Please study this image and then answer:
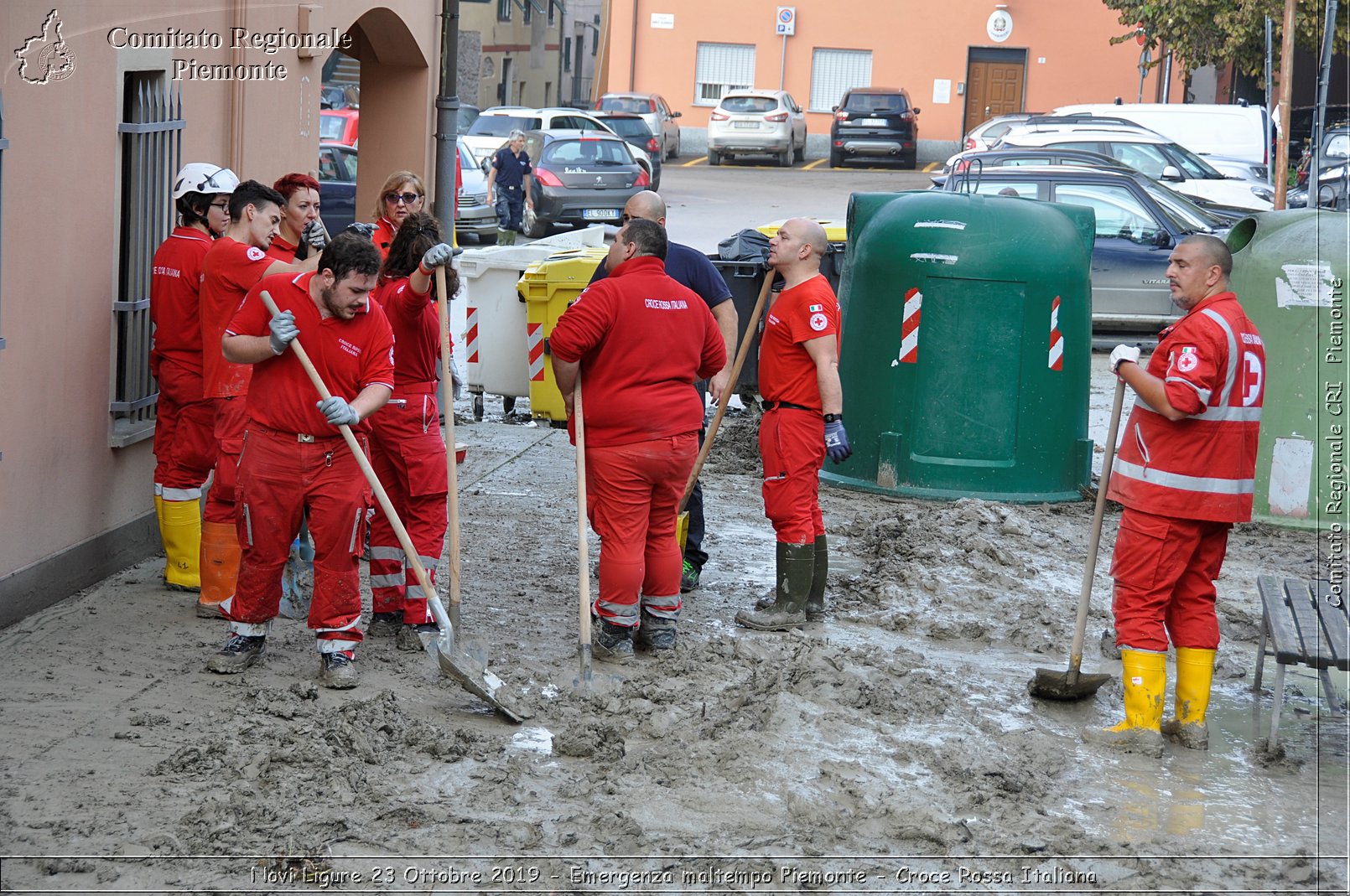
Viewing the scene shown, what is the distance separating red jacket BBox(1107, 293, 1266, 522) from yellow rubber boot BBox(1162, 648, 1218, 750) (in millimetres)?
545

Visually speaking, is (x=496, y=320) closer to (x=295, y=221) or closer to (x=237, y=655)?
(x=295, y=221)

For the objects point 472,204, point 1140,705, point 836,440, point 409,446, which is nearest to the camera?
point 1140,705

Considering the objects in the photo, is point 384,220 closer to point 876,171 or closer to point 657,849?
point 657,849

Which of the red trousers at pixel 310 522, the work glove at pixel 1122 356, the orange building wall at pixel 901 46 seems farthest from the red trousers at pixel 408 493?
the orange building wall at pixel 901 46

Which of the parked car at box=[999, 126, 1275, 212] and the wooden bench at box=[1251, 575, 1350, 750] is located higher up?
the parked car at box=[999, 126, 1275, 212]

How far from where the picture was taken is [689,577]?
7.27 metres

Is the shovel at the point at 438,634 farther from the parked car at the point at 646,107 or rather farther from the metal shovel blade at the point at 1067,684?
the parked car at the point at 646,107

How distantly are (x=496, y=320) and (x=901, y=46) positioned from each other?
30859 mm

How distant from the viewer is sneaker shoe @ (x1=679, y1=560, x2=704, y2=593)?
7.27 metres

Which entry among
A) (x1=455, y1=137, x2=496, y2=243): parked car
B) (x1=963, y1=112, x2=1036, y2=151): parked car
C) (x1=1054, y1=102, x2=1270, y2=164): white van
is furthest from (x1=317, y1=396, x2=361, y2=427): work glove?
(x1=963, y1=112, x2=1036, y2=151): parked car

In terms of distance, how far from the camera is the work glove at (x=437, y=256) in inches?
224

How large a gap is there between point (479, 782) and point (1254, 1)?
2572 cm

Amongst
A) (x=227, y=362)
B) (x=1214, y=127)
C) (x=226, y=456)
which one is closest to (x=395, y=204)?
(x=227, y=362)

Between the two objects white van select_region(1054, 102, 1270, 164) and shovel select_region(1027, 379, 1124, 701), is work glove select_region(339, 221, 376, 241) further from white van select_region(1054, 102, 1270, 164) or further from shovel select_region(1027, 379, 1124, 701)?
white van select_region(1054, 102, 1270, 164)
